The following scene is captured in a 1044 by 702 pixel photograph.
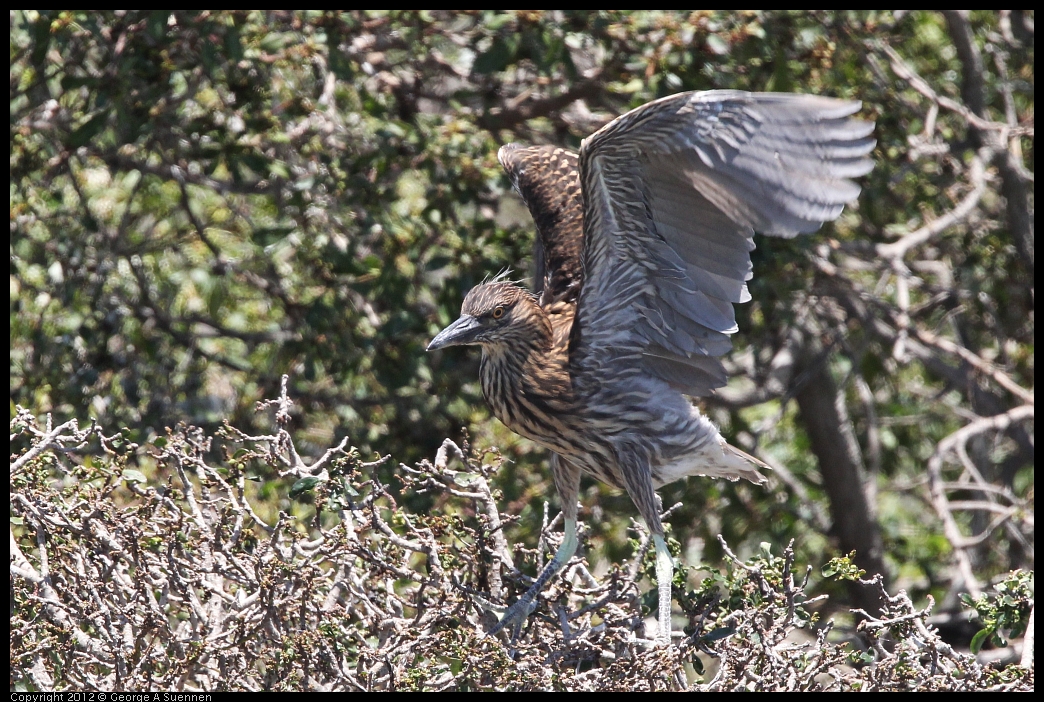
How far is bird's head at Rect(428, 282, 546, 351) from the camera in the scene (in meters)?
3.85

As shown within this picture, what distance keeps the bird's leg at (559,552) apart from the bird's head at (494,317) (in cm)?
53

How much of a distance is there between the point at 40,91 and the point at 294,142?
1195 millimetres

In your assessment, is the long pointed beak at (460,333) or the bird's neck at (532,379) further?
the bird's neck at (532,379)

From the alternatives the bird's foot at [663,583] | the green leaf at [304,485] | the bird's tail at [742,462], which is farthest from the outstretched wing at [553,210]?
the green leaf at [304,485]

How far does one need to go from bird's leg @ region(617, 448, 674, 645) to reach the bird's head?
1.82 feet

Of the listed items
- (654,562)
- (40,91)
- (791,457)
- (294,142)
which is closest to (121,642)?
(654,562)

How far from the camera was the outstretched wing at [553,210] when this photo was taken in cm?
415

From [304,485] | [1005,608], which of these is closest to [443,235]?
[304,485]

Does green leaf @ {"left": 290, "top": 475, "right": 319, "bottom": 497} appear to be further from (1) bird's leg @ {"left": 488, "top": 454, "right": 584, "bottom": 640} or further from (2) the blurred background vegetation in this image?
(2) the blurred background vegetation

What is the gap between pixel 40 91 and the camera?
4.97 meters

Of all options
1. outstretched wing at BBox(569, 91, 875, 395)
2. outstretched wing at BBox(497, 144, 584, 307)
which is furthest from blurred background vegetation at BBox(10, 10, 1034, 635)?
outstretched wing at BBox(569, 91, 875, 395)

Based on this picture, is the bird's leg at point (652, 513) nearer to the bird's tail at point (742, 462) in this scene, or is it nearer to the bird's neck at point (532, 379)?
the bird's neck at point (532, 379)

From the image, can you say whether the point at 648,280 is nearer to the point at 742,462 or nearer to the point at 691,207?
the point at 691,207

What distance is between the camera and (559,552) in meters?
3.68
